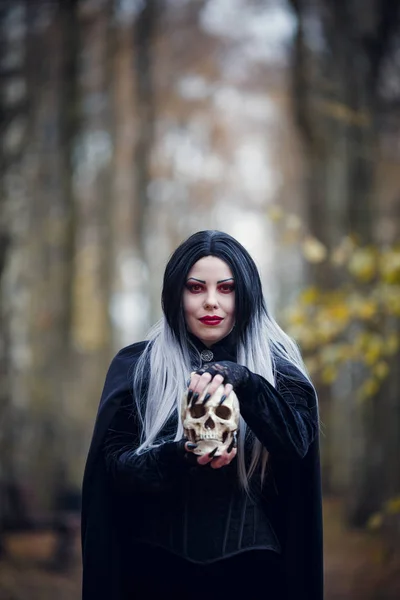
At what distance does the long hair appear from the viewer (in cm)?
273

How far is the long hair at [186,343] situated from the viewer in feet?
8.96

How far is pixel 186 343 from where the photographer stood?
110 inches

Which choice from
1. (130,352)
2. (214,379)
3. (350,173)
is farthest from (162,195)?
(214,379)

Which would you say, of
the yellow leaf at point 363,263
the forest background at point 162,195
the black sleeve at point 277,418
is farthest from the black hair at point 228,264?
the forest background at point 162,195

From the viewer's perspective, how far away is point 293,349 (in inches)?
115

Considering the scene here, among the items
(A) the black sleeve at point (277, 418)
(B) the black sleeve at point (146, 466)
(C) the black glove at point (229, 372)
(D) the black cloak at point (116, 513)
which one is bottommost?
(D) the black cloak at point (116, 513)

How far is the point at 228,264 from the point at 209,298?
12cm

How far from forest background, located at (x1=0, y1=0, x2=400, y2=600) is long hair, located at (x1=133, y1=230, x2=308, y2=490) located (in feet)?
18.7

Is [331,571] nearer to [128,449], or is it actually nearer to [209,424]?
[128,449]

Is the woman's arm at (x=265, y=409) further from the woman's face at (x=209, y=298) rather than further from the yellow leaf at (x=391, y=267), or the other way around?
the yellow leaf at (x=391, y=267)

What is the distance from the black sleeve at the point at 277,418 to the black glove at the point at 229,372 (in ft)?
0.07

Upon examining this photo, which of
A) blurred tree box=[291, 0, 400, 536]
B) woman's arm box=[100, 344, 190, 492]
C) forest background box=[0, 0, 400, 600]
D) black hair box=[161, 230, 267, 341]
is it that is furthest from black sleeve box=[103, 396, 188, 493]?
blurred tree box=[291, 0, 400, 536]

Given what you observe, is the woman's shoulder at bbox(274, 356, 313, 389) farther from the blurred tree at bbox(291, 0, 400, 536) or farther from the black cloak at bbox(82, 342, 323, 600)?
the blurred tree at bbox(291, 0, 400, 536)

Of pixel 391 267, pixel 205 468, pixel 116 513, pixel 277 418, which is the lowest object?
pixel 116 513
